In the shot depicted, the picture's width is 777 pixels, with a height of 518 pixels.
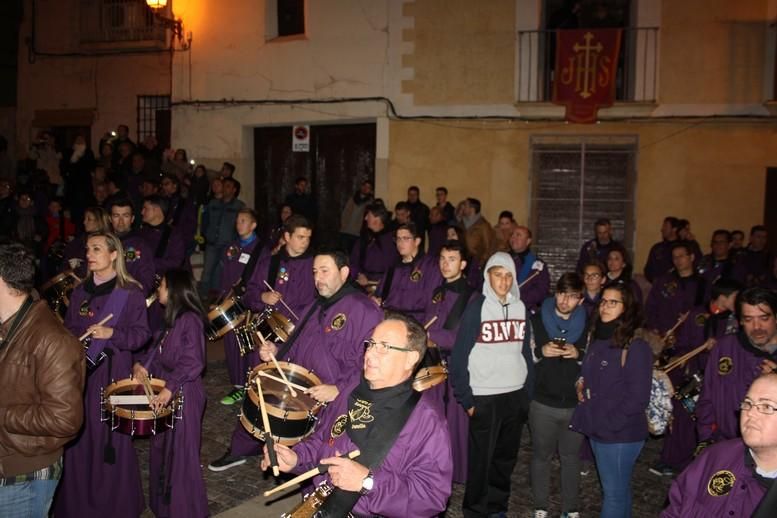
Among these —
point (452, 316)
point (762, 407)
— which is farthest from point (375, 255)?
point (762, 407)

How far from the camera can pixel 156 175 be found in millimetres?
14906

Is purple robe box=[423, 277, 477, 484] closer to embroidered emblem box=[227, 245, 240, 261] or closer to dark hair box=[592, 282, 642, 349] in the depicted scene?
dark hair box=[592, 282, 642, 349]

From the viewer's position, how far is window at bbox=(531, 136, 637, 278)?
15.0 meters

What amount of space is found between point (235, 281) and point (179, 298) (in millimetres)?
3327

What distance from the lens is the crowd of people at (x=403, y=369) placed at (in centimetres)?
346

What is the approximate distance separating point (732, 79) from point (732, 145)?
4.24 ft

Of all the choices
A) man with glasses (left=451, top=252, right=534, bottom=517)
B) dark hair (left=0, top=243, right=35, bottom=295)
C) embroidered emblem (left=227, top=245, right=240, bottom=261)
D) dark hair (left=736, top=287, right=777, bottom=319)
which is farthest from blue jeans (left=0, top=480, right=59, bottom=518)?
embroidered emblem (left=227, top=245, right=240, bottom=261)

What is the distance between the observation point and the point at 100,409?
5.85 m

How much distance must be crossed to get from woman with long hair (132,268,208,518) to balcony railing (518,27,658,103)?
36.1 feet

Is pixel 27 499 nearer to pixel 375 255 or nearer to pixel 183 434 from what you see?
pixel 183 434

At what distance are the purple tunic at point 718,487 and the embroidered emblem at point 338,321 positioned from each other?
8.26 ft

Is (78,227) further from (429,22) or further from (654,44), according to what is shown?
(654,44)

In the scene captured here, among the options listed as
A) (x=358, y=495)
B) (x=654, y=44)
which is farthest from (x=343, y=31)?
(x=358, y=495)

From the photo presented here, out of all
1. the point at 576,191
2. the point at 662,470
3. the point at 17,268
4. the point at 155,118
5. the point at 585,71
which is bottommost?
the point at 662,470
